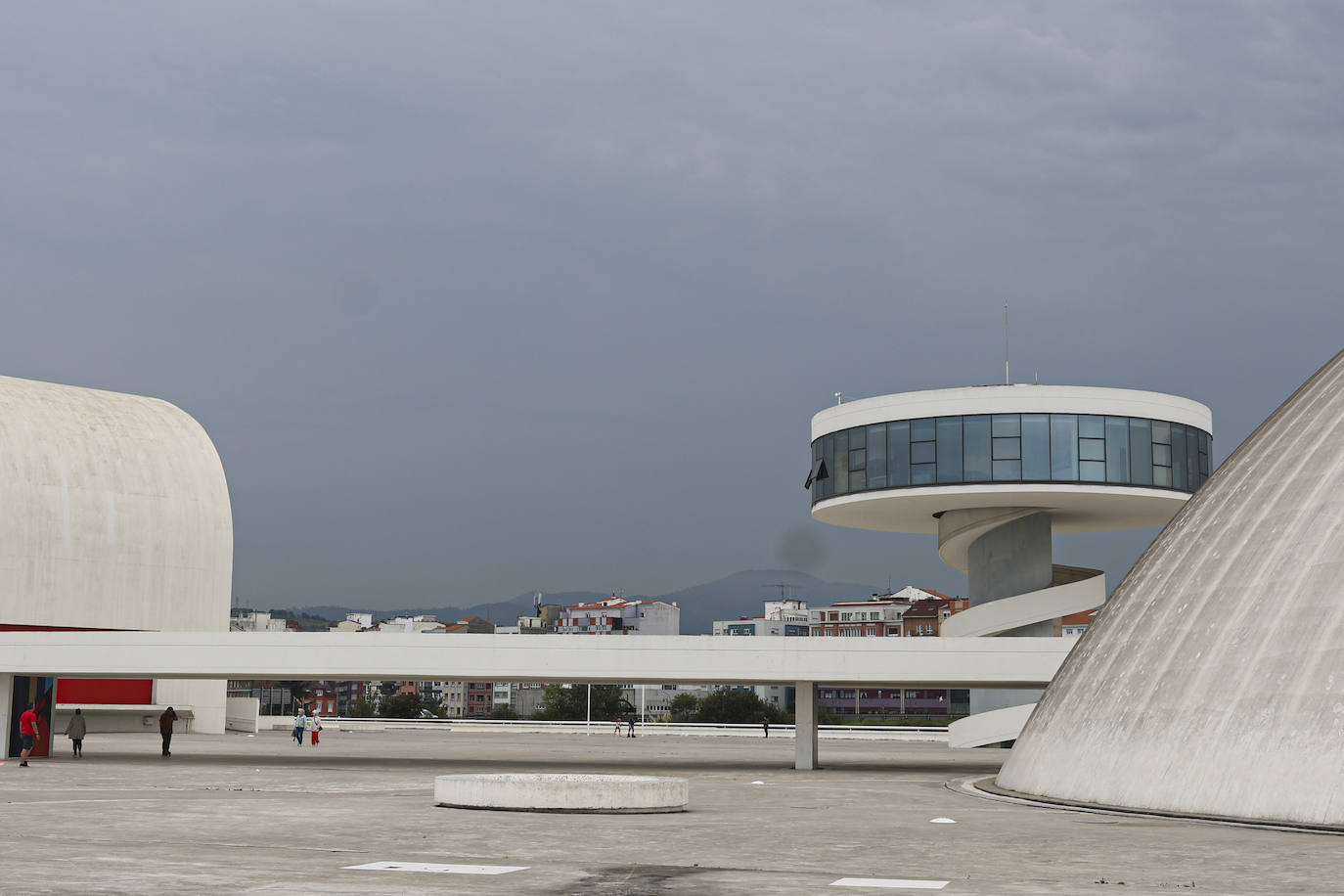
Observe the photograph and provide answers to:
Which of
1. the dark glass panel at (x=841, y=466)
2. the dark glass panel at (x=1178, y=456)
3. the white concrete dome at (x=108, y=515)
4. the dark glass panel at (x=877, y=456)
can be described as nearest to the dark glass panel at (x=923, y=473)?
the dark glass panel at (x=877, y=456)

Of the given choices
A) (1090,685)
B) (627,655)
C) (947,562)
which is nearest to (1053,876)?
(1090,685)

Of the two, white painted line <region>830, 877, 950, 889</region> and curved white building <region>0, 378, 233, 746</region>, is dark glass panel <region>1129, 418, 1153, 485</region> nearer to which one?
white painted line <region>830, 877, 950, 889</region>

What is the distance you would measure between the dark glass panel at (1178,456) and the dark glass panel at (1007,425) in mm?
5592

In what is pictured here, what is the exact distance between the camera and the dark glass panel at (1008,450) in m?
46.7

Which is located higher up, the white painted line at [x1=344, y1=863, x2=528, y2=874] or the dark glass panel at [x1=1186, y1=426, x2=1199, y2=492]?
the dark glass panel at [x1=1186, y1=426, x2=1199, y2=492]

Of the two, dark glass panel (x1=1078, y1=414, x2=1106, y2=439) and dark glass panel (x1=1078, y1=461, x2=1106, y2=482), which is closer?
dark glass panel (x1=1078, y1=461, x2=1106, y2=482)

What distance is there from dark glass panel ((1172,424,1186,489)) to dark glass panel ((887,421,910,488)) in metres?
8.99

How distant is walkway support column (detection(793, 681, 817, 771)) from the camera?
37375mm

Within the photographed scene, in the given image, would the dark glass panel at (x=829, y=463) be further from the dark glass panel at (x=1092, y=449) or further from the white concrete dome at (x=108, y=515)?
the white concrete dome at (x=108, y=515)

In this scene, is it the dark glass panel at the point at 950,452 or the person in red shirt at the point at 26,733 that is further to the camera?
the dark glass panel at the point at 950,452

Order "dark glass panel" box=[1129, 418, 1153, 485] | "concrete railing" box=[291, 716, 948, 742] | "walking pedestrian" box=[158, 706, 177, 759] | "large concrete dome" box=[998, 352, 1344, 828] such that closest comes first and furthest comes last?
1. "large concrete dome" box=[998, 352, 1344, 828]
2. "walking pedestrian" box=[158, 706, 177, 759]
3. "dark glass panel" box=[1129, 418, 1153, 485]
4. "concrete railing" box=[291, 716, 948, 742]

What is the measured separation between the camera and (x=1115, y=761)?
20.7 metres

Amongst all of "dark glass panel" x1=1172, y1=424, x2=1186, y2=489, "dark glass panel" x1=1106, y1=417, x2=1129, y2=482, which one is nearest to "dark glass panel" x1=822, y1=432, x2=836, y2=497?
"dark glass panel" x1=1106, y1=417, x2=1129, y2=482

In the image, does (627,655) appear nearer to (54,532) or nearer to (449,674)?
(449,674)
